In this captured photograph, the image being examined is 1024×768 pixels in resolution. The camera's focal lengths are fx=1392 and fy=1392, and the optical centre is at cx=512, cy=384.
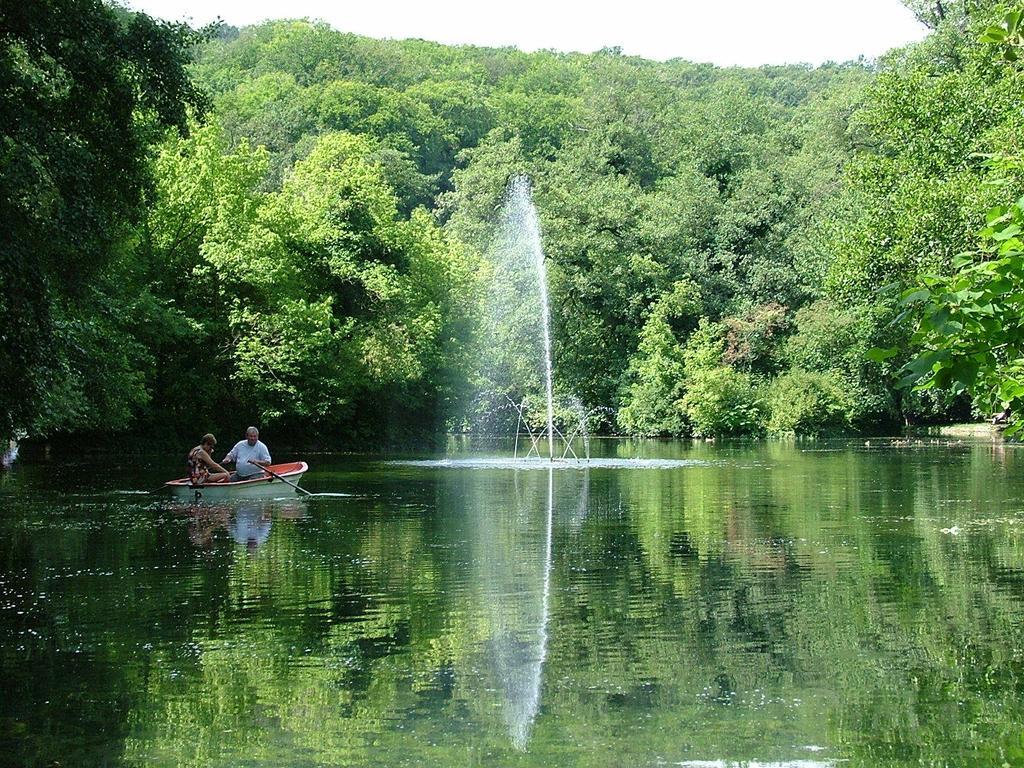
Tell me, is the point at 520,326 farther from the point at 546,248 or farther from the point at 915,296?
the point at 915,296

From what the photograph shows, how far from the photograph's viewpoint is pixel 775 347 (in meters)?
65.7

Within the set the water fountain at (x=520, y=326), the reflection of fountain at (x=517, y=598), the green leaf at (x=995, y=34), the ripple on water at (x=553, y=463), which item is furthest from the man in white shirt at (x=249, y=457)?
the water fountain at (x=520, y=326)

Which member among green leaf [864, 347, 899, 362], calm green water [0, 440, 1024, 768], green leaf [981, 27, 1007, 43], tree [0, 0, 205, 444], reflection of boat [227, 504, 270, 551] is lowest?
calm green water [0, 440, 1024, 768]

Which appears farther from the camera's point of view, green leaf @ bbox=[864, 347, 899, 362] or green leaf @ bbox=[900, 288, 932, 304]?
green leaf @ bbox=[900, 288, 932, 304]

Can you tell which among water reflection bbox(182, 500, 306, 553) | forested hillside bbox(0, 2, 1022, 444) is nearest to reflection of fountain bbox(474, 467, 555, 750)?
Answer: water reflection bbox(182, 500, 306, 553)

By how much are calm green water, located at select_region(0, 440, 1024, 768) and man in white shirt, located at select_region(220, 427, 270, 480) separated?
502cm

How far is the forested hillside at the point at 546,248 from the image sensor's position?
36.5 metres

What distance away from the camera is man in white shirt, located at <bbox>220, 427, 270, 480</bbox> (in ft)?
90.7

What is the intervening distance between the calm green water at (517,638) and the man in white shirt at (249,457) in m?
5.02

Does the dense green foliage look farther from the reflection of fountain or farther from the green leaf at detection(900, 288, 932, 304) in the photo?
the reflection of fountain

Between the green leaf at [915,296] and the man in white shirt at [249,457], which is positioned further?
the man in white shirt at [249,457]

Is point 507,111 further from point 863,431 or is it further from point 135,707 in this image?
point 135,707

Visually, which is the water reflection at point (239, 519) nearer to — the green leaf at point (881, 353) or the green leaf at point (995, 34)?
the green leaf at point (881, 353)

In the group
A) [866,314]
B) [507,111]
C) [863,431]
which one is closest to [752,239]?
[863,431]
